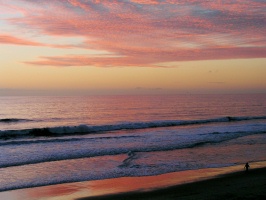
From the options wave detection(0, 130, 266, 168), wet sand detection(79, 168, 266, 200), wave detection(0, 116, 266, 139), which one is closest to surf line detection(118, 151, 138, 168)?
wave detection(0, 130, 266, 168)

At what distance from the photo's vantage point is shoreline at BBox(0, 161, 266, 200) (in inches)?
442

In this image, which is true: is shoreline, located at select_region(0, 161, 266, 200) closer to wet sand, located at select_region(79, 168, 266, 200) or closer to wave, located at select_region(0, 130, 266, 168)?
wet sand, located at select_region(79, 168, 266, 200)

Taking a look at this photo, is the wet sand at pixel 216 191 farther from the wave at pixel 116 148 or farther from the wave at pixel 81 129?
the wave at pixel 81 129

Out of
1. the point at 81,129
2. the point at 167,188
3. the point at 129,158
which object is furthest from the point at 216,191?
the point at 81,129

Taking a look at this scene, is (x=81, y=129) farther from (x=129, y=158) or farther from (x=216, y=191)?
(x=216, y=191)

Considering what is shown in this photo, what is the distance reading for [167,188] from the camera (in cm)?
1226

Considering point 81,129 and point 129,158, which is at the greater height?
point 81,129

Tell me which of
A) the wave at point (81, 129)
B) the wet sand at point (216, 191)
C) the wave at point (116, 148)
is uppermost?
the wave at point (81, 129)

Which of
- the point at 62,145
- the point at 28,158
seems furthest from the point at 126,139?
the point at 28,158

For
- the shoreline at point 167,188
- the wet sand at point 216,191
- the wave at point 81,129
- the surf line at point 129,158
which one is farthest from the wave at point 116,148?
the wave at point 81,129

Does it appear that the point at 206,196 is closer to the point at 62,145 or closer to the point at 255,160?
the point at 255,160

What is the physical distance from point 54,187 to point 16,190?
1418 millimetres

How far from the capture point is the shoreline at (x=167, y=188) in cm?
1122

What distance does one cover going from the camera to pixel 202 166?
1619 centimetres
